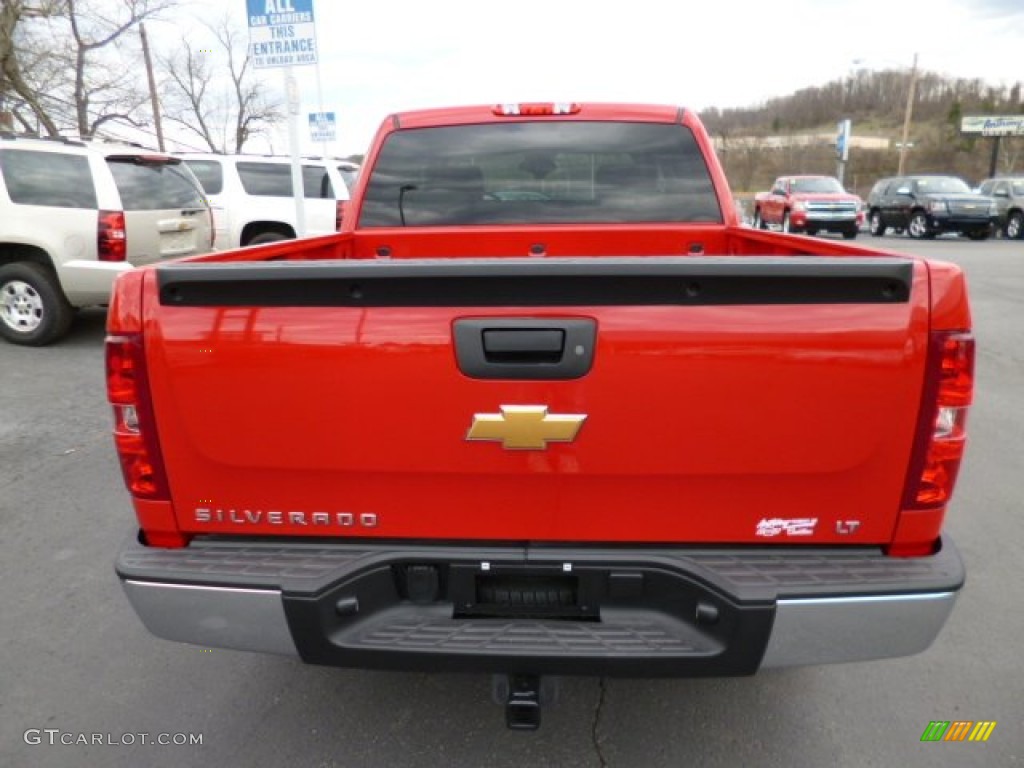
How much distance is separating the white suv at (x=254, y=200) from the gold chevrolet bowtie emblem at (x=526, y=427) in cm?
986

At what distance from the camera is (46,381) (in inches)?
262

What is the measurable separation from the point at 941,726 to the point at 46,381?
7.21 meters

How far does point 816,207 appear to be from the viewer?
75.3ft

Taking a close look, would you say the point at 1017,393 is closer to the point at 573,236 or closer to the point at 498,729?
the point at 573,236

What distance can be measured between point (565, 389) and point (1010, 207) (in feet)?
88.2

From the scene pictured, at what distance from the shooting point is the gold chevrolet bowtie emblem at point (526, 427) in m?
1.79

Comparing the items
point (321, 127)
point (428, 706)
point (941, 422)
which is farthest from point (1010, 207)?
point (428, 706)

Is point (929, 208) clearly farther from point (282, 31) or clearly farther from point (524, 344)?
point (524, 344)

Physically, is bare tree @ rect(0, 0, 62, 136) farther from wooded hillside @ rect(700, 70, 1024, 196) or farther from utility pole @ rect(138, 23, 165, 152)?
wooded hillside @ rect(700, 70, 1024, 196)

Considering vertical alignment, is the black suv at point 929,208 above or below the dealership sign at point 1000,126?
below

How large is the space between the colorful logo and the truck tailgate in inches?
43.0

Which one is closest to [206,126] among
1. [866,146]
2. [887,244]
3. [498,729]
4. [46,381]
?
[887,244]

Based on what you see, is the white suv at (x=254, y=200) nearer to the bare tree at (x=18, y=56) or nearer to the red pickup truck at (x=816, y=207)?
the bare tree at (x=18, y=56)

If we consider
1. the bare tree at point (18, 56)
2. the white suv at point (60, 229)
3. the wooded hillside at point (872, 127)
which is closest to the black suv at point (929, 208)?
the white suv at point (60, 229)
